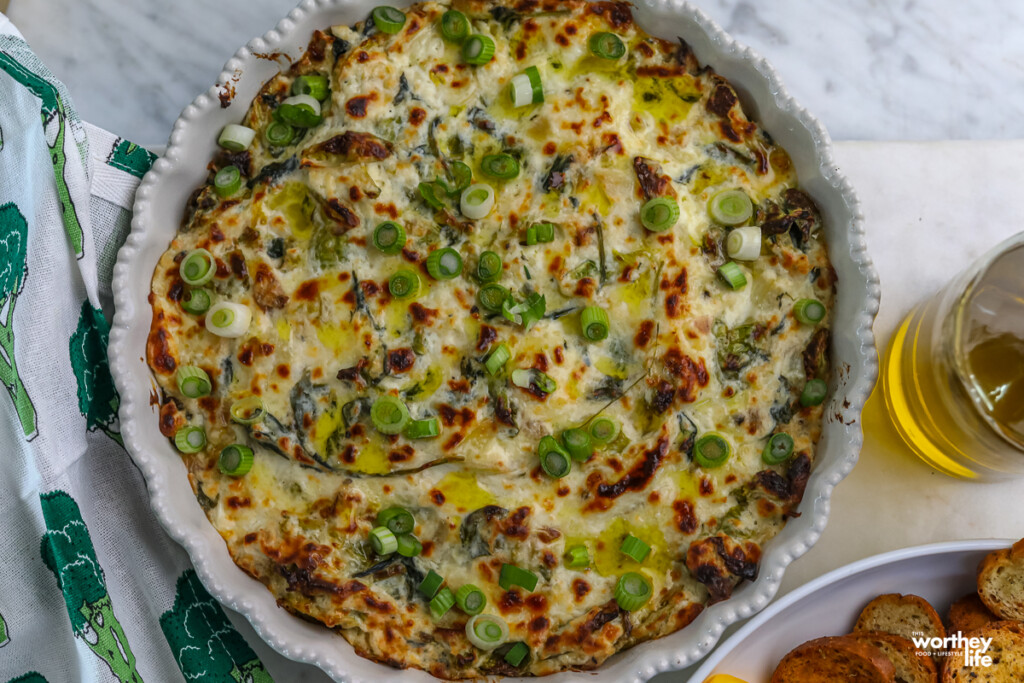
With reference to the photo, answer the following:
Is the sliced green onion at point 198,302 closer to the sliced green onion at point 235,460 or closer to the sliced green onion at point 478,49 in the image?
the sliced green onion at point 235,460

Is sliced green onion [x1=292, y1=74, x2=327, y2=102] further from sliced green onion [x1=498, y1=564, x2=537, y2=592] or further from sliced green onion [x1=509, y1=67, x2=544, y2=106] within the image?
sliced green onion [x1=498, y1=564, x2=537, y2=592]

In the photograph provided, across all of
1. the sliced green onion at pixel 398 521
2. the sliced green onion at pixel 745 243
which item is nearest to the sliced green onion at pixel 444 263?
the sliced green onion at pixel 398 521

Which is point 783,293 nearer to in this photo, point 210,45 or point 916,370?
point 916,370

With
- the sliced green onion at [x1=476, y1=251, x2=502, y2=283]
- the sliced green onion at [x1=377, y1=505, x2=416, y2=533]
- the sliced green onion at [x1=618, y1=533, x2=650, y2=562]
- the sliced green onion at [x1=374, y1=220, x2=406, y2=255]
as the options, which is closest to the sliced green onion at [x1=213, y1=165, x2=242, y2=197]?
the sliced green onion at [x1=374, y1=220, x2=406, y2=255]

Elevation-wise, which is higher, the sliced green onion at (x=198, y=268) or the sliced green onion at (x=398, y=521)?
the sliced green onion at (x=198, y=268)

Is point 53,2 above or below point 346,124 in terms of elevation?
below

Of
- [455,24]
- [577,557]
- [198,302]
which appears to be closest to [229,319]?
[198,302]

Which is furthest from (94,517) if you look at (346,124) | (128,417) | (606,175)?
(606,175)
